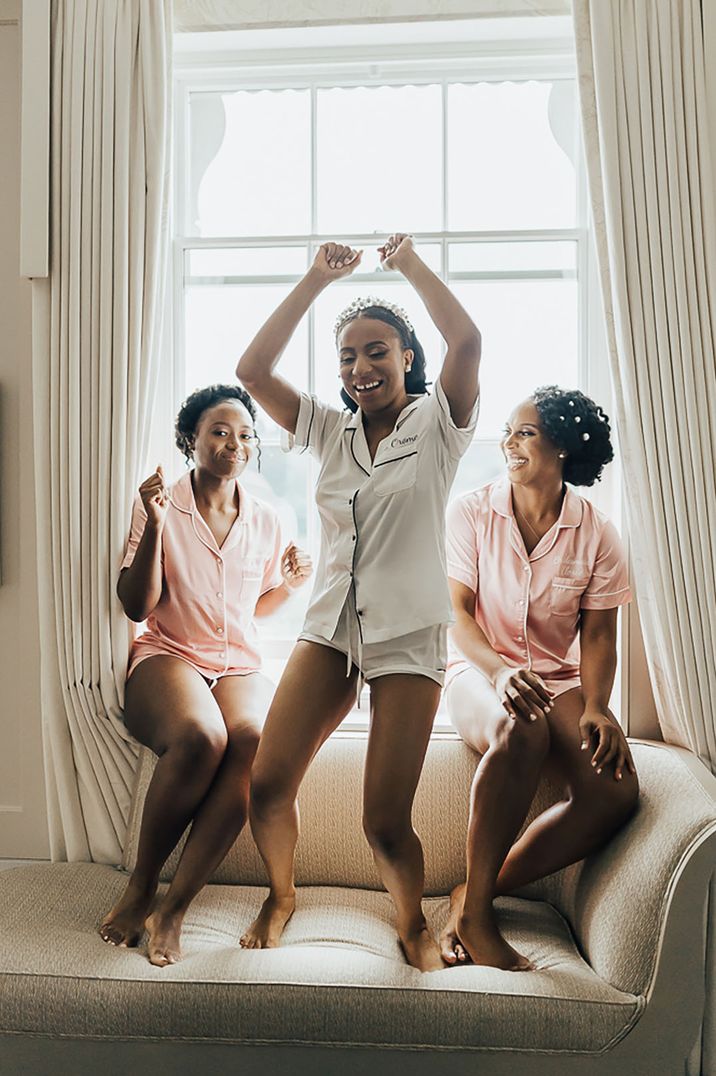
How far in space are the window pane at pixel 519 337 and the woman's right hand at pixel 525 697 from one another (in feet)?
2.99

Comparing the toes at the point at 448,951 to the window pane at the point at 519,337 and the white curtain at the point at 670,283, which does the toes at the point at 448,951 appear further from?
the window pane at the point at 519,337

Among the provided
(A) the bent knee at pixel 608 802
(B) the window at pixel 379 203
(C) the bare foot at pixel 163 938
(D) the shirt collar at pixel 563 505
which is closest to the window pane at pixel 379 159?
(B) the window at pixel 379 203

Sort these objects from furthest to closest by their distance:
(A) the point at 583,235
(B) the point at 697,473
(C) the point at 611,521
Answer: (A) the point at 583,235 → (C) the point at 611,521 → (B) the point at 697,473

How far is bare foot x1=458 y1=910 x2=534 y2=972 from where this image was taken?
6.21 ft

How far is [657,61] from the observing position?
90.8 inches

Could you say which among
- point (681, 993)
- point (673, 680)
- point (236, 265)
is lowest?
point (681, 993)

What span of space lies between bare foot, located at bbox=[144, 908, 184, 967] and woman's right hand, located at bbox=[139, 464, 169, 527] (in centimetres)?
88

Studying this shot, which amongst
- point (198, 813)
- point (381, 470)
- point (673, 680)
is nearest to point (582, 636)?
point (673, 680)

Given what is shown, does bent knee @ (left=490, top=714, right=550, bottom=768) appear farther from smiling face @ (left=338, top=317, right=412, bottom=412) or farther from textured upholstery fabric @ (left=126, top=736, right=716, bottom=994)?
smiling face @ (left=338, top=317, right=412, bottom=412)

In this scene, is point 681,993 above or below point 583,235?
below

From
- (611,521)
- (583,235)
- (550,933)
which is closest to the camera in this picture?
(550,933)

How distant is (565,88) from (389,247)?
0.97m

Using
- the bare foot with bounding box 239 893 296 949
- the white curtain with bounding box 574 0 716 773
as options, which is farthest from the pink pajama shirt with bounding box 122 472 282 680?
the white curtain with bounding box 574 0 716 773

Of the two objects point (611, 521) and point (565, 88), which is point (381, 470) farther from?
point (565, 88)
